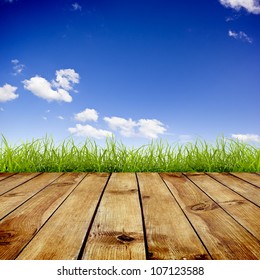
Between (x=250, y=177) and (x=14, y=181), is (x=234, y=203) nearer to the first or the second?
(x=250, y=177)

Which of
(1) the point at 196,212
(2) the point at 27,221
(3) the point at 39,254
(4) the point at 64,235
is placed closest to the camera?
(3) the point at 39,254

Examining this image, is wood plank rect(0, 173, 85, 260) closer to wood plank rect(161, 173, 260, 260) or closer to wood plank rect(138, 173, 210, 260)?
wood plank rect(138, 173, 210, 260)

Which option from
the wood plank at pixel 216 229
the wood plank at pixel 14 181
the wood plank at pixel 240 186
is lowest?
the wood plank at pixel 216 229

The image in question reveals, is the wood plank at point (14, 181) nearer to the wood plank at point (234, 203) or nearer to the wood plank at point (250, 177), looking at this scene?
the wood plank at point (234, 203)

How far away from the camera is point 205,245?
1.22m

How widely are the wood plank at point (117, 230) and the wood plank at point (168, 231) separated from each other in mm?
41

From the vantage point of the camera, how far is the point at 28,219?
153 cm

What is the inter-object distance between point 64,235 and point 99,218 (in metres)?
0.24

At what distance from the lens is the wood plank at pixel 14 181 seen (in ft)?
7.50

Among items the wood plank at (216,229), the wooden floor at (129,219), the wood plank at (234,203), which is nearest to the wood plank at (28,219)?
the wooden floor at (129,219)

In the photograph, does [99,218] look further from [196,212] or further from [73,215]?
[196,212]
